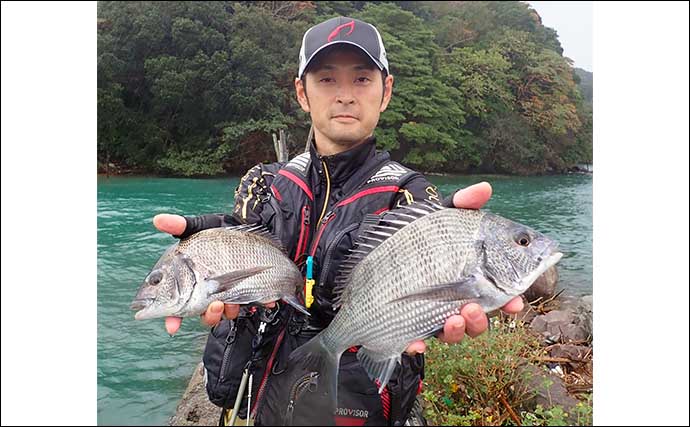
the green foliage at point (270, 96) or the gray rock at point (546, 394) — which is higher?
the green foliage at point (270, 96)

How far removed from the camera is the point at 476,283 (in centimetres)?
105

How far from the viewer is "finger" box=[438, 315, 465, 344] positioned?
104 cm

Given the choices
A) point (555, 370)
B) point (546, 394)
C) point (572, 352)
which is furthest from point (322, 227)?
point (572, 352)

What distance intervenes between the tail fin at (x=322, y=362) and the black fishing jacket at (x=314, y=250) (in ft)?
0.21

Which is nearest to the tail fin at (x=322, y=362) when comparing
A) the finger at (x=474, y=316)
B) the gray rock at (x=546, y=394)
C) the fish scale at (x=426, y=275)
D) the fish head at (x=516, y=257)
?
the fish scale at (x=426, y=275)

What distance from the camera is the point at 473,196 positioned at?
1095mm

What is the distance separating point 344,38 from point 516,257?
2.55ft

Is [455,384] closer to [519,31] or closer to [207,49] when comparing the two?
[207,49]

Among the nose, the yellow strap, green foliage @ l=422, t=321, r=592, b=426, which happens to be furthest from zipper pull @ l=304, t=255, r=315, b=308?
green foliage @ l=422, t=321, r=592, b=426

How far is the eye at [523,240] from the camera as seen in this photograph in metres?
1.05

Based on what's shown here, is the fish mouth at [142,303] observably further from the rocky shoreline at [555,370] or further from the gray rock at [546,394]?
the gray rock at [546,394]

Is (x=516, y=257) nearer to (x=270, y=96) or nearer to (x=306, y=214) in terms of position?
(x=306, y=214)
